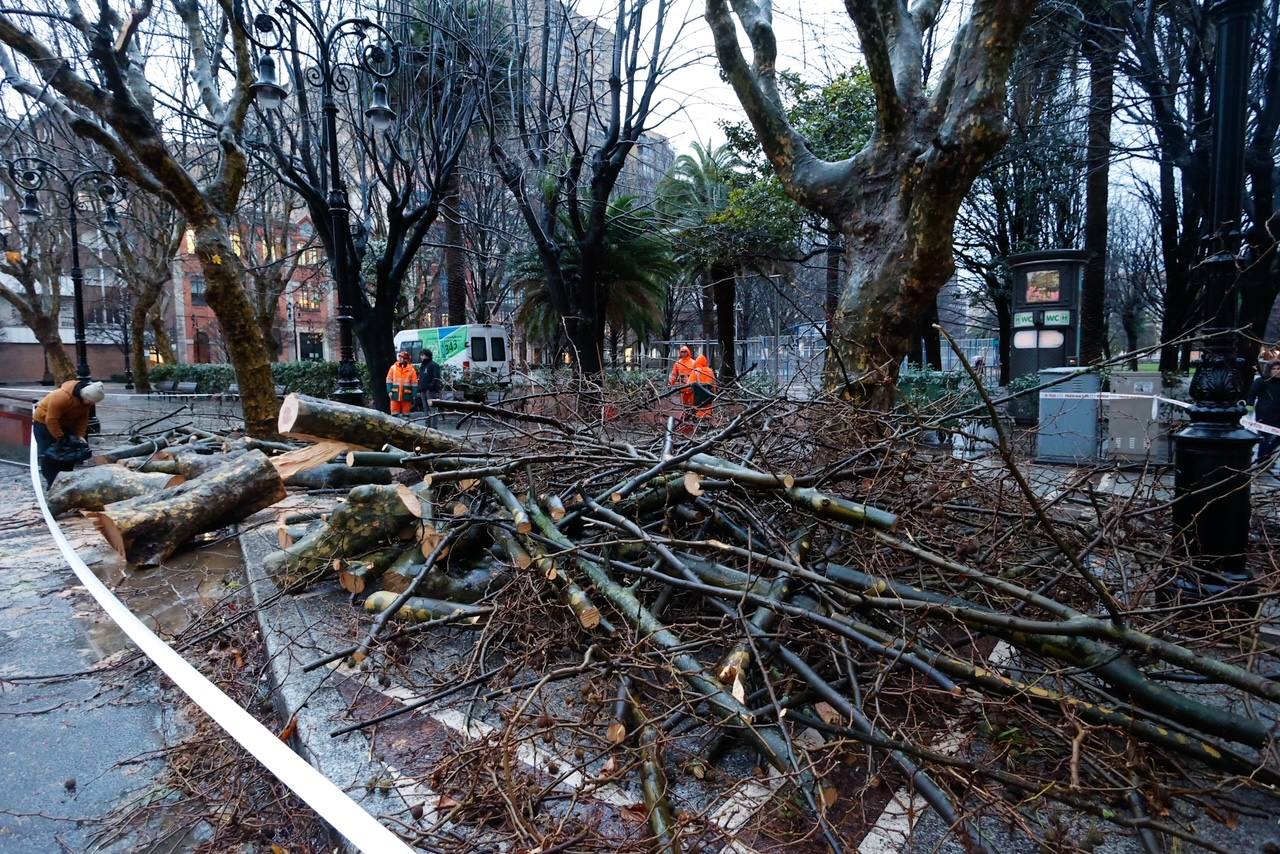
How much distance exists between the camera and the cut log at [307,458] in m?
5.71

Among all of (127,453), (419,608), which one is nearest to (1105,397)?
(419,608)

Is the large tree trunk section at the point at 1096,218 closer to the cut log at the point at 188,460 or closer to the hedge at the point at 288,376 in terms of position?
the cut log at the point at 188,460

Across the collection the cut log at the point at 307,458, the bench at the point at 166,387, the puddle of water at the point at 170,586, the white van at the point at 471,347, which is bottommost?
the puddle of water at the point at 170,586

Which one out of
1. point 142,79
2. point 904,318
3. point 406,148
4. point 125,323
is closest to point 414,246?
point 406,148

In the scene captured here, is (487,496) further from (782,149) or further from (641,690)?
(782,149)

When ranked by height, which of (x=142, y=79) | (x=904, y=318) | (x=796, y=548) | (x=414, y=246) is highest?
(x=142, y=79)


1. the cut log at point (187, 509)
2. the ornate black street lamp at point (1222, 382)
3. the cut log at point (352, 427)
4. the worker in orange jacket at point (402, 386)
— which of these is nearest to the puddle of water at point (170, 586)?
the cut log at point (187, 509)

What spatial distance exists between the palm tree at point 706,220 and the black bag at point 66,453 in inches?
392

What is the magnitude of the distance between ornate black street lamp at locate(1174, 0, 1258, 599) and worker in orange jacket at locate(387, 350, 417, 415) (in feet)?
37.5

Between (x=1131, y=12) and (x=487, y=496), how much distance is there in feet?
43.2

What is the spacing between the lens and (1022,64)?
13.9 metres

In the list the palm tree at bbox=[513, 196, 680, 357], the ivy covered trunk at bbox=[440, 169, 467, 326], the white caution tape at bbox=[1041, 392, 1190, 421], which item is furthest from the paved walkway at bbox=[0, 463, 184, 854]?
the ivy covered trunk at bbox=[440, 169, 467, 326]

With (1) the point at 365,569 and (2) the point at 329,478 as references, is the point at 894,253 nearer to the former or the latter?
(1) the point at 365,569

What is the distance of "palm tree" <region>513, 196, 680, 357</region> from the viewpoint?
17.5 metres
